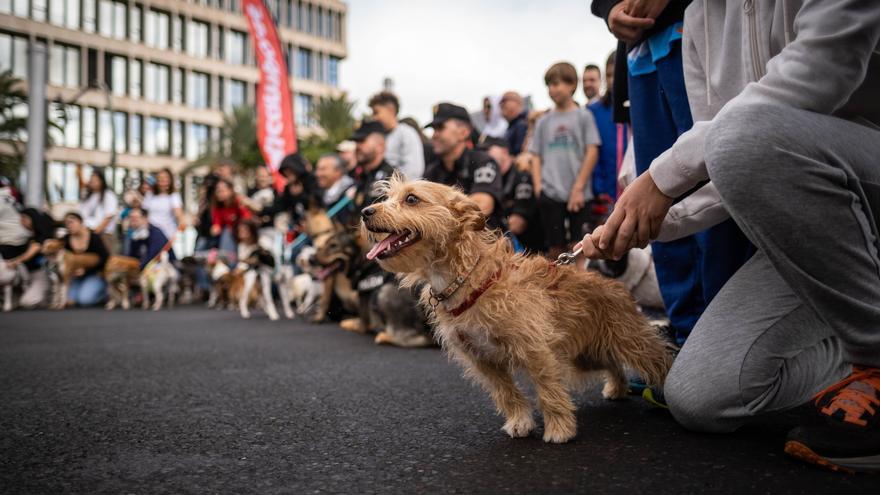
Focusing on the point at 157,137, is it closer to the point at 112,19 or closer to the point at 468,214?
the point at 112,19

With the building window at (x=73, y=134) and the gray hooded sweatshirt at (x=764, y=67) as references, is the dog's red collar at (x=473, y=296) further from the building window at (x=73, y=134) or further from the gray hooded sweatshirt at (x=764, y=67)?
the building window at (x=73, y=134)

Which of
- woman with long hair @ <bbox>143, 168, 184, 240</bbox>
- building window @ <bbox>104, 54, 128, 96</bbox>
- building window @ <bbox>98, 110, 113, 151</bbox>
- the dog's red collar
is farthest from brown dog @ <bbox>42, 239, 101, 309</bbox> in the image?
building window @ <bbox>104, 54, 128, 96</bbox>

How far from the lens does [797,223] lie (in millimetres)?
1801

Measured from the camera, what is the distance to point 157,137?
50156mm

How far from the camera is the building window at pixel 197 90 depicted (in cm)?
5197

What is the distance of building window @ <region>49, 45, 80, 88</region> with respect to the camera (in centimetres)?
4509

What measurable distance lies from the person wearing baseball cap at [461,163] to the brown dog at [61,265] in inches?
381

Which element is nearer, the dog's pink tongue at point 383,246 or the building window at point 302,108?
the dog's pink tongue at point 383,246

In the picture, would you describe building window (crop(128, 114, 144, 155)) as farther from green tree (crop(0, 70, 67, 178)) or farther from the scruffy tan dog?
the scruffy tan dog

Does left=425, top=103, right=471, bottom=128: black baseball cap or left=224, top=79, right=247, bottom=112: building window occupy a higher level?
left=224, top=79, right=247, bottom=112: building window

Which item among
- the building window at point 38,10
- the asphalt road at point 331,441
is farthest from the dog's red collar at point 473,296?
the building window at point 38,10

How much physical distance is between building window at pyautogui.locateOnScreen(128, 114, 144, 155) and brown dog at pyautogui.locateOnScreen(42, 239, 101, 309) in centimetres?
3925

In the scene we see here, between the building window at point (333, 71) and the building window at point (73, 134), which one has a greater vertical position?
the building window at point (333, 71)

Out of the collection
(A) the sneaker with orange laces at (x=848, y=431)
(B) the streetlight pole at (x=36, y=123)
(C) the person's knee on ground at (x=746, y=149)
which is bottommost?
(A) the sneaker with orange laces at (x=848, y=431)
